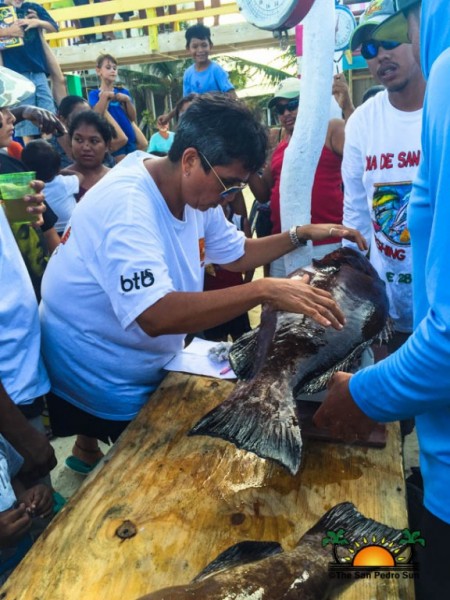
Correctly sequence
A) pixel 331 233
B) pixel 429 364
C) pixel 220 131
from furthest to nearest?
pixel 331 233, pixel 220 131, pixel 429 364

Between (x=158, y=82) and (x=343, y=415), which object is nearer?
(x=343, y=415)

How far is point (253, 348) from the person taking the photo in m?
1.89

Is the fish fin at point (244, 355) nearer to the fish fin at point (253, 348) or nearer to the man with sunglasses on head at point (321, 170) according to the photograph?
the fish fin at point (253, 348)

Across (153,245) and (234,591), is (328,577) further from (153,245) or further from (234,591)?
(153,245)

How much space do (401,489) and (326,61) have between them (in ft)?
7.19

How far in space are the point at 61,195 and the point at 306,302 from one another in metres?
2.53

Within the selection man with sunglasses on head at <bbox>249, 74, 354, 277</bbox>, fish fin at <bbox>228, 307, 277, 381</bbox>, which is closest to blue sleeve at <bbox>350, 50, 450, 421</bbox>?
fish fin at <bbox>228, 307, 277, 381</bbox>

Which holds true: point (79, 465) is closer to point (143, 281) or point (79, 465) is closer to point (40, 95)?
point (143, 281)

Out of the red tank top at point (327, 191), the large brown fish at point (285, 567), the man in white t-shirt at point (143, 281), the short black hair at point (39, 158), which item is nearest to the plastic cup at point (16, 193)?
the man in white t-shirt at point (143, 281)

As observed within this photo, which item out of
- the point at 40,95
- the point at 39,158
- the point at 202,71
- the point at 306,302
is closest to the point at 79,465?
the point at 306,302

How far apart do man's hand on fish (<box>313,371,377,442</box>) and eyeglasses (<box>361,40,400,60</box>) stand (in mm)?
1935

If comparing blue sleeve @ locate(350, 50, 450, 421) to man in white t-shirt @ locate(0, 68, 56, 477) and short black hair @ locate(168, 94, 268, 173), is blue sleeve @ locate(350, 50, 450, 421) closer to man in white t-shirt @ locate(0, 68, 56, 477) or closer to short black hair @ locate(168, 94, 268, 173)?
short black hair @ locate(168, 94, 268, 173)

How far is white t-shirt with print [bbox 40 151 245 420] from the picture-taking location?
179 cm

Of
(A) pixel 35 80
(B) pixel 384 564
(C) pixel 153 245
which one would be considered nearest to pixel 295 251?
(C) pixel 153 245
